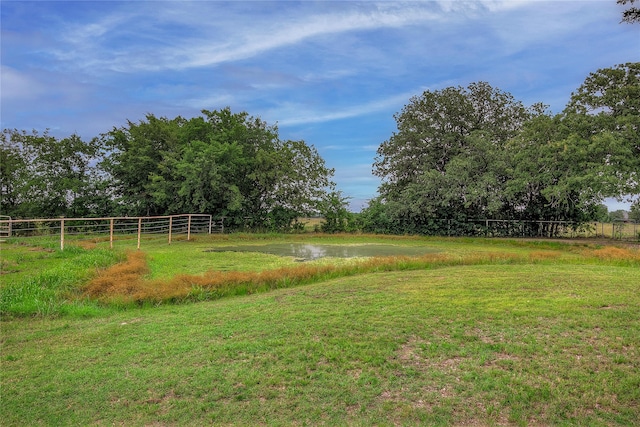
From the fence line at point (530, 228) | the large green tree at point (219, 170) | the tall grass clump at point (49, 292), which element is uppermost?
the large green tree at point (219, 170)

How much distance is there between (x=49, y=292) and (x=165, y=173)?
21.2 meters

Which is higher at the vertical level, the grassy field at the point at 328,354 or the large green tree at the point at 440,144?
the large green tree at the point at 440,144

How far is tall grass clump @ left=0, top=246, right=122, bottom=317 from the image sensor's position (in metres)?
6.52

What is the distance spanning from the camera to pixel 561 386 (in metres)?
3.59

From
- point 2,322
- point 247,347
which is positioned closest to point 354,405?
point 247,347

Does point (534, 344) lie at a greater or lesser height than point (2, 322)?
greater

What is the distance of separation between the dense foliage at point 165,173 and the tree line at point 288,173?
76 mm

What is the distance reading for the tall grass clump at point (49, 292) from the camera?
257 inches

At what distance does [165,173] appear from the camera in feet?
89.9

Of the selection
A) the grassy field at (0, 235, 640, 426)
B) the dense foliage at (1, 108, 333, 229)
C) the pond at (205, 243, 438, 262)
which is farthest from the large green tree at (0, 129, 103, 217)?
the grassy field at (0, 235, 640, 426)

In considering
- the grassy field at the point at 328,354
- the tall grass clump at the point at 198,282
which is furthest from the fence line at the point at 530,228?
the grassy field at the point at 328,354

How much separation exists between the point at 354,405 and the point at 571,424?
1727 millimetres

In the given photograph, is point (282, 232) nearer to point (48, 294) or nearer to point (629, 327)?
point (48, 294)

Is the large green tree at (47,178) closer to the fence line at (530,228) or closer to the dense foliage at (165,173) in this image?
the dense foliage at (165,173)
